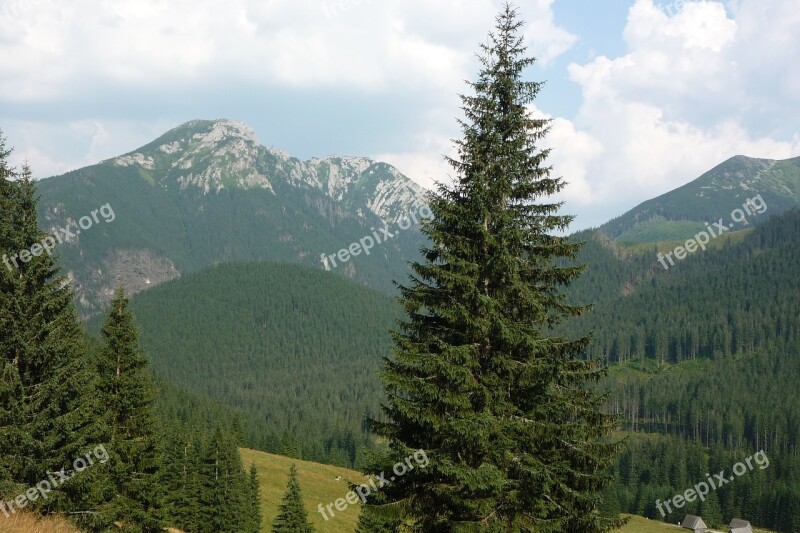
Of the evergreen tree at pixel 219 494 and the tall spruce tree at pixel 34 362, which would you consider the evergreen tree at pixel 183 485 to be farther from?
the tall spruce tree at pixel 34 362

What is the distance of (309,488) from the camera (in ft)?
339

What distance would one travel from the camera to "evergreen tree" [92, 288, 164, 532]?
30.4m

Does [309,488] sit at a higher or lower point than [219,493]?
lower

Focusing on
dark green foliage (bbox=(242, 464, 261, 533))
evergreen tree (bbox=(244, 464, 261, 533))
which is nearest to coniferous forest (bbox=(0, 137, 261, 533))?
dark green foliage (bbox=(242, 464, 261, 533))

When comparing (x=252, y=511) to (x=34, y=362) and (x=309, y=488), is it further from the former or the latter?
(x=34, y=362)

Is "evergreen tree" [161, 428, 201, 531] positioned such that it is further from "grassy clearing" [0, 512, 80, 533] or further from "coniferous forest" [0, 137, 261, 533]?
"grassy clearing" [0, 512, 80, 533]

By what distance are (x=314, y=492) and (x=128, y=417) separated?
2997 inches

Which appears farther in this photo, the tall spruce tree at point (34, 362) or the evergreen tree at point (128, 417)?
the evergreen tree at point (128, 417)

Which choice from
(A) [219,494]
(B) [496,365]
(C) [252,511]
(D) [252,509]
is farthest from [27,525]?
(D) [252,509]

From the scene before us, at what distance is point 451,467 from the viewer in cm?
1551

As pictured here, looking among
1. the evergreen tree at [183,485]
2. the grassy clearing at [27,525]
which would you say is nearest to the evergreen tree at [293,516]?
the evergreen tree at [183,485]

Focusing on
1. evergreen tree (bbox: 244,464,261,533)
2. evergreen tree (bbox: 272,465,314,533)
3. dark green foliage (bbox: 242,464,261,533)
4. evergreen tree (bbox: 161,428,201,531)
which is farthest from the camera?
evergreen tree (bbox: 244,464,261,533)

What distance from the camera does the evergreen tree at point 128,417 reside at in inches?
1197

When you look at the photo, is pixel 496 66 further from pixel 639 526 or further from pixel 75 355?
pixel 639 526
